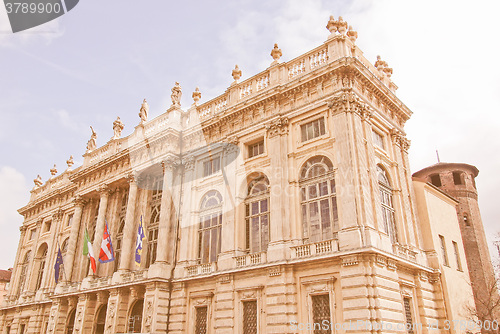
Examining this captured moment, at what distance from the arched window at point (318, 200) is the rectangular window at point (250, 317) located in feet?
12.3

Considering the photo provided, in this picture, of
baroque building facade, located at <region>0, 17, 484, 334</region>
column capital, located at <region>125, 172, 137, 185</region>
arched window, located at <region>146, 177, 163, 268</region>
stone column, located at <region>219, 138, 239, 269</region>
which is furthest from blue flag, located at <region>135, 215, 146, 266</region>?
stone column, located at <region>219, 138, 239, 269</region>

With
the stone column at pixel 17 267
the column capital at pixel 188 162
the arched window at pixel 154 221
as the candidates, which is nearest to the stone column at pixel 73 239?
the arched window at pixel 154 221

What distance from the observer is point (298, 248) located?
1772 cm

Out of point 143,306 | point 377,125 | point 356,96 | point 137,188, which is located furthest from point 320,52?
point 143,306

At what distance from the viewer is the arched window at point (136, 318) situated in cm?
2231

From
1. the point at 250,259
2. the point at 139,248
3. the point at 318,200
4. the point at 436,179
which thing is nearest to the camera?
the point at 318,200

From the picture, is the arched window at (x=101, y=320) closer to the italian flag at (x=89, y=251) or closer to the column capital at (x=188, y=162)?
the italian flag at (x=89, y=251)

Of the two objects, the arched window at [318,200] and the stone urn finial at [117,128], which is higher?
the stone urn finial at [117,128]

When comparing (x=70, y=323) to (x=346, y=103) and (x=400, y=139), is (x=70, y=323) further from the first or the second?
(x=400, y=139)

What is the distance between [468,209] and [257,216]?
1956 centimetres

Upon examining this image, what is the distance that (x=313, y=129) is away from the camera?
19.8m

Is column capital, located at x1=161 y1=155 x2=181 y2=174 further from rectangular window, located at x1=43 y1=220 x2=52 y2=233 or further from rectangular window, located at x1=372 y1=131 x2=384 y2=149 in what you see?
rectangular window, located at x1=43 y1=220 x2=52 y2=233

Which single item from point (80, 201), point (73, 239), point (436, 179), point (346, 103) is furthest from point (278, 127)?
point (436, 179)

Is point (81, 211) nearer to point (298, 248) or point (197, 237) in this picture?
point (197, 237)
